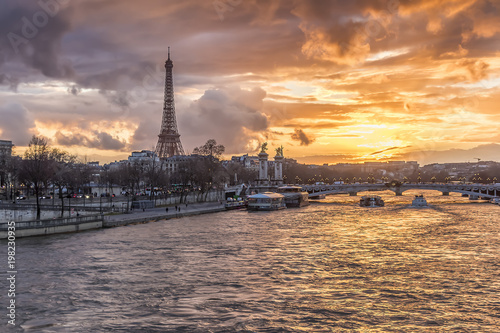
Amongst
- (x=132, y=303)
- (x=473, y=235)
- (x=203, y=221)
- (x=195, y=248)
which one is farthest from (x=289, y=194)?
(x=132, y=303)

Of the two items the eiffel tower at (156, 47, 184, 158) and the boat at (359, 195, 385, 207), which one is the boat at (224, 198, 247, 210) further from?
the eiffel tower at (156, 47, 184, 158)

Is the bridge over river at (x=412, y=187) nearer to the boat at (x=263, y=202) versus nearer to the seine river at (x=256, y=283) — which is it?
the boat at (x=263, y=202)

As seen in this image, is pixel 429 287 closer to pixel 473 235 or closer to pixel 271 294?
pixel 271 294

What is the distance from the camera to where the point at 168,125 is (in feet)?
449

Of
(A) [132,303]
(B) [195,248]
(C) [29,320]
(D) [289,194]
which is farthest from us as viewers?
(D) [289,194]

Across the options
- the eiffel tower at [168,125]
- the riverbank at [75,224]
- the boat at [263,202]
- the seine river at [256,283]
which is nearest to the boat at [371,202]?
the boat at [263,202]

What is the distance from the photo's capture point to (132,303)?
19453 mm

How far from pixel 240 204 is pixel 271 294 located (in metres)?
54.3

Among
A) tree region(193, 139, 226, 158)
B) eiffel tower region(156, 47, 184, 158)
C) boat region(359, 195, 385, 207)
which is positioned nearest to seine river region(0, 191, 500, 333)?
boat region(359, 195, 385, 207)

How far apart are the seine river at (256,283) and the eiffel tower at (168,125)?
95697 mm

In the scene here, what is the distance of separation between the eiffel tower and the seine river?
95.7 meters

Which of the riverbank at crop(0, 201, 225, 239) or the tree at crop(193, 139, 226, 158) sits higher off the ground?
the tree at crop(193, 139, 226, 158)

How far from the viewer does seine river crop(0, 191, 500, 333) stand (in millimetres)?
17297

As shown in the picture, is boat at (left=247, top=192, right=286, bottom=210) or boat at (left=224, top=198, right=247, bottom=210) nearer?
boat at (left=224, top=198, right=247, bottom=210)
